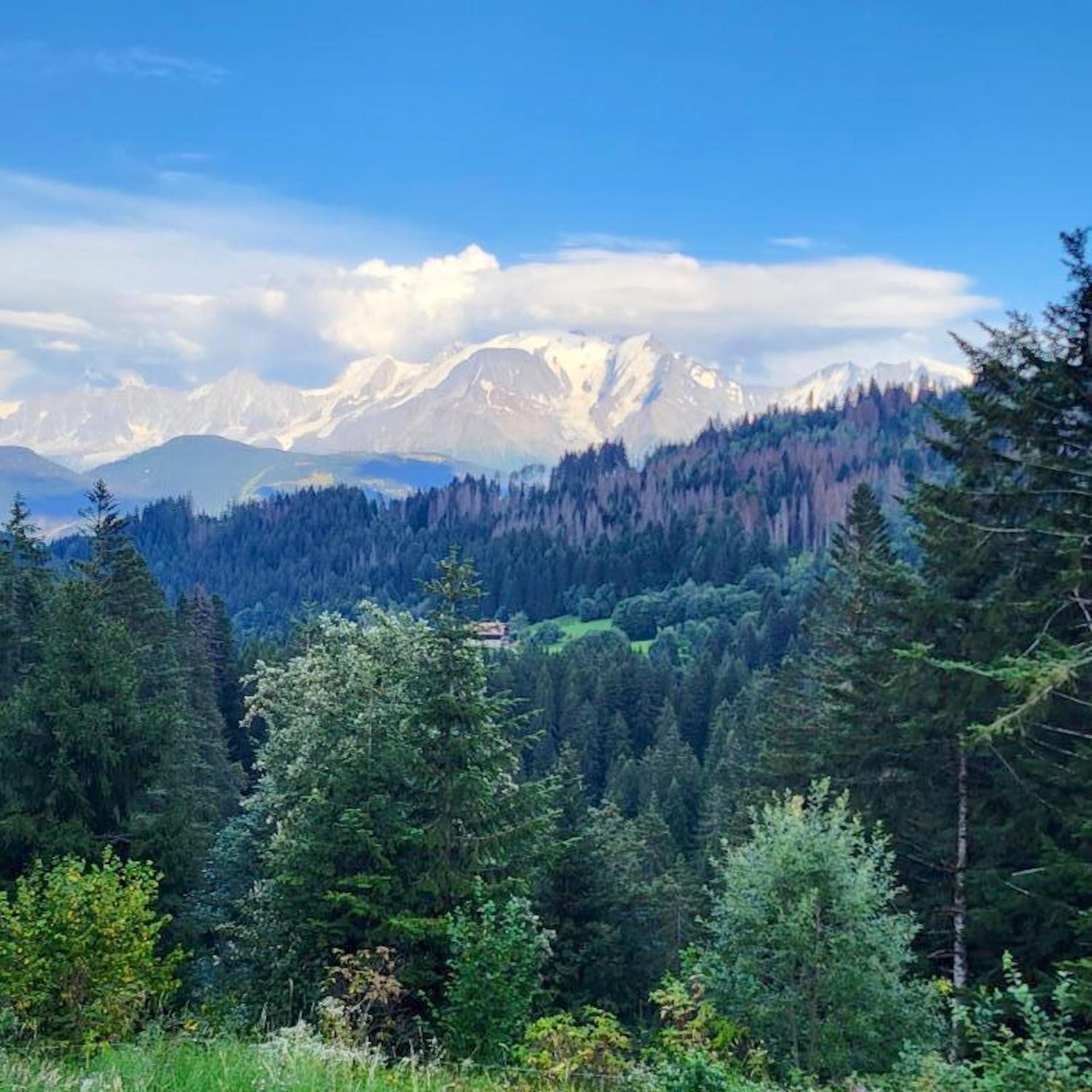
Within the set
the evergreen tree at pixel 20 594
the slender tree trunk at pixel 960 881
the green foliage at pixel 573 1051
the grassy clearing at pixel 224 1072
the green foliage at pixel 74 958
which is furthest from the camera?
the evergreen tree at pixel 20 594

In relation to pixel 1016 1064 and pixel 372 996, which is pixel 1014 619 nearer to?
pixel 1016 1064

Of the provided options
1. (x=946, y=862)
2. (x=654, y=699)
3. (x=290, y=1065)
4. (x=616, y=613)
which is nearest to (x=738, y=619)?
(x=616, y=613)

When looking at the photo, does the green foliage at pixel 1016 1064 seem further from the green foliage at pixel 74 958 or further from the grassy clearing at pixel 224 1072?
the green foliage at pixel 74 958

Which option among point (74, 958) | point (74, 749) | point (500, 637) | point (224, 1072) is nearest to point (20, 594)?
point (74, 749)

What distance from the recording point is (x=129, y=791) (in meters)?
21.8

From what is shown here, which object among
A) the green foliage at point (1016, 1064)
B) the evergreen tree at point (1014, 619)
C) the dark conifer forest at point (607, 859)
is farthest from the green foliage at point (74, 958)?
the evergreen tree at point (1014, 619)

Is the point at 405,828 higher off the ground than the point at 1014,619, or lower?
lower

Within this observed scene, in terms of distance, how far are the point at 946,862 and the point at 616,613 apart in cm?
15260

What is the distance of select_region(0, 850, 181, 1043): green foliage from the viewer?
11008 mm

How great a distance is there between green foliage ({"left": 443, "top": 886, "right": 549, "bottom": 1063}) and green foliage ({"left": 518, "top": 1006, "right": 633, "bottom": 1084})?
1.39 ft

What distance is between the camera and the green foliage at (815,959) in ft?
43.2

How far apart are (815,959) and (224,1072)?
9562mm

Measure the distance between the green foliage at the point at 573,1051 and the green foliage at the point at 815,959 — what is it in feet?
8.19

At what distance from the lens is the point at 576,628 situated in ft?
574
